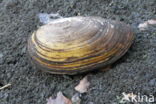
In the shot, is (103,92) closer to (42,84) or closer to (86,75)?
(86,75)

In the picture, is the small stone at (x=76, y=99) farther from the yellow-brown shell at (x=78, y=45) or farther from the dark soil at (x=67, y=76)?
the yellow-brown shell at (x=78, y=45)

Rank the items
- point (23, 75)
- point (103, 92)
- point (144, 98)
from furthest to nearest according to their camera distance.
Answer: point (23, 75) → point (103, 92) → point (144, 98)

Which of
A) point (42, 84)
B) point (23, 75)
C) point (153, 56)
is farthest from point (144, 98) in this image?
point (23, 75)

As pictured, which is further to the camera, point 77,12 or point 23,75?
point 77,12

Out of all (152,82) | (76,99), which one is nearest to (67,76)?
(76,99)

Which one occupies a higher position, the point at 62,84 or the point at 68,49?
the point at 68,49

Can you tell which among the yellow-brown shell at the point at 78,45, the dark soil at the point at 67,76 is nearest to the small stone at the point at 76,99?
the dark soil at the point at 67,76
